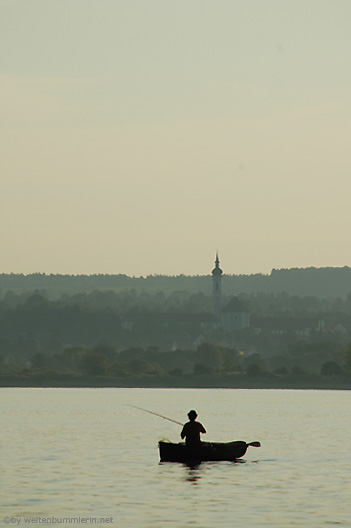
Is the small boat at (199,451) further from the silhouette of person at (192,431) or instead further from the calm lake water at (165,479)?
the calm lake water at (165,479)

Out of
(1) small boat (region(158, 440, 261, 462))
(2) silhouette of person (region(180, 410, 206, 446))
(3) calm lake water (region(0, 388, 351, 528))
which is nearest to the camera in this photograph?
(3) calm lake water (region(0, 388, 351, 528))

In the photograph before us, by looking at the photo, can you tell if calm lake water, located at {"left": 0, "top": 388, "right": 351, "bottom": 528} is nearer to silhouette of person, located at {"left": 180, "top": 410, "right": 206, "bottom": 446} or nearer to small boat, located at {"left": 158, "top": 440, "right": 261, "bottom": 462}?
small boat, located at {"left": 158, "top": 440, "right": 261, "bottom": 462}

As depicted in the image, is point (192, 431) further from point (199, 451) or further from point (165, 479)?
point (165, 479)

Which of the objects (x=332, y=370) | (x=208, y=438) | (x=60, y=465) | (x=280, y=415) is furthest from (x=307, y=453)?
(x=332, y=370)

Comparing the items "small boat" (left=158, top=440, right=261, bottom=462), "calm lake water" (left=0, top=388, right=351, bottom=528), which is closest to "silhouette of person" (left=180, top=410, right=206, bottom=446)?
"small boat" (left=158, top=440, right=261, bottom=462)

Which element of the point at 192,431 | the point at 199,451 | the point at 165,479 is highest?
the point at 192,431

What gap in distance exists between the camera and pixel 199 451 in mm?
53375

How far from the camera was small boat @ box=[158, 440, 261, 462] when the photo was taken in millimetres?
53375

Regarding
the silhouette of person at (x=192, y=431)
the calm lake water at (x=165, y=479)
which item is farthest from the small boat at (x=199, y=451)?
the calm lake water at (x=165, y=479)

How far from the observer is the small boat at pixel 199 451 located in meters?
53.4

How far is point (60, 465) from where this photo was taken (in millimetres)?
56281

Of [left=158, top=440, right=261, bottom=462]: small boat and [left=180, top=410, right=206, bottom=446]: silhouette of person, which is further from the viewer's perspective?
[left=158, top=440, right=261, bottom=462]: small boat

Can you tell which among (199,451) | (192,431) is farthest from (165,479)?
(199,451)

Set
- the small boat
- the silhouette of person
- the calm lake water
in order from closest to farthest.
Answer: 1. the calm lake water
2. the silhouette of person
3. the small boat
